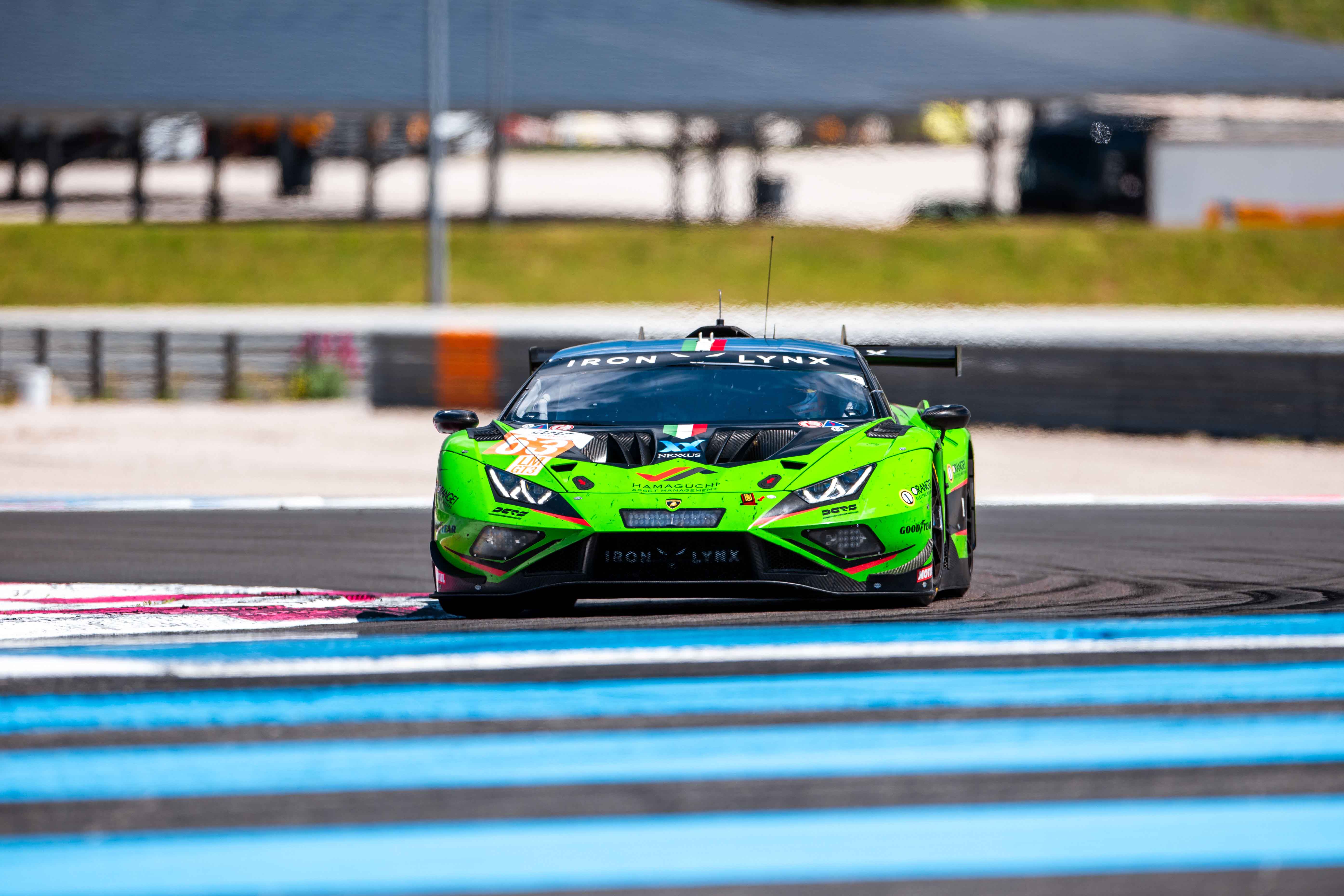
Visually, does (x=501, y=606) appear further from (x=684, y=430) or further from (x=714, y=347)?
(x=714, y=347)

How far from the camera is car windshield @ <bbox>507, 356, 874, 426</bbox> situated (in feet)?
29.6

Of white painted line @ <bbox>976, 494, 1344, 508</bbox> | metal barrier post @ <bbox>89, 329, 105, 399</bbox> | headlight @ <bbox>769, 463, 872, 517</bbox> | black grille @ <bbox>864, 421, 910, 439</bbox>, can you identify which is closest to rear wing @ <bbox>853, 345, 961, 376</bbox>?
black grille @ <bbox>864, 421, 910, 439</bbox>

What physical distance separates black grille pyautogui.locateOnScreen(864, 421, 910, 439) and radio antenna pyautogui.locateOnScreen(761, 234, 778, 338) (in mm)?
640

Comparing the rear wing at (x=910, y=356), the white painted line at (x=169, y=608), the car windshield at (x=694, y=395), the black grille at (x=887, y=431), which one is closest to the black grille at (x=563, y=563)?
the car windshield at (x=694, y=395)

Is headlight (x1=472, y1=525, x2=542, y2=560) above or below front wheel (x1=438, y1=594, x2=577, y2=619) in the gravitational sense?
above

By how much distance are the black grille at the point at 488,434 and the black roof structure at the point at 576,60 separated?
3533 cm

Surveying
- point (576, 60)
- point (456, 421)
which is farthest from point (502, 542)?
point (576, 60)

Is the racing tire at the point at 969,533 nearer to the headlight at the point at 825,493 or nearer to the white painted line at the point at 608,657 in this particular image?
the headlight at the point at 825,493

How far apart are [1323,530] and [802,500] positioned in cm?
547

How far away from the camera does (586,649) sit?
763 cm

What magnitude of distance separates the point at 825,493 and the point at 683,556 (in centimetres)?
64

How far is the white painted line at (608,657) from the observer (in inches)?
285

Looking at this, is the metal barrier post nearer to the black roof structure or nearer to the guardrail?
the guardrail

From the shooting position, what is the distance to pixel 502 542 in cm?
820
